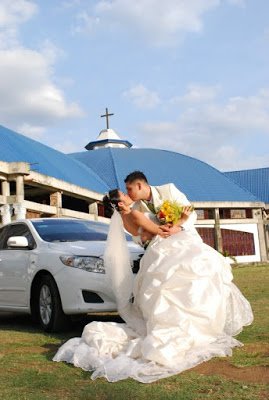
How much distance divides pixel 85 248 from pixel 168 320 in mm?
2399

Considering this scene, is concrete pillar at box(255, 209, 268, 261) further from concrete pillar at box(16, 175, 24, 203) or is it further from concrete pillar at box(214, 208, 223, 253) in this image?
concrete pillar at box(16, 175, 24, 203)

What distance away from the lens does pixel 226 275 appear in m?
6.37

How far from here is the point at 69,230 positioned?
28.5 ft

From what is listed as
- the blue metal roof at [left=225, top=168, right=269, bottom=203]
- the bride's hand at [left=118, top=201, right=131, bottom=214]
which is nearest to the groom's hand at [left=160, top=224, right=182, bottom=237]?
the bride's hand at [left=118, top=201, right=131, bottom=214]

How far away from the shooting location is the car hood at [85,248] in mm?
7527

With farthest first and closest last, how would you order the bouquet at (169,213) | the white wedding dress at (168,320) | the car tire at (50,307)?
the car tire at (50,307), the bouquet at (169,213), the white wedding dress at (168,320)

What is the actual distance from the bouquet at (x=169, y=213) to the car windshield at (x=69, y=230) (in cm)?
228

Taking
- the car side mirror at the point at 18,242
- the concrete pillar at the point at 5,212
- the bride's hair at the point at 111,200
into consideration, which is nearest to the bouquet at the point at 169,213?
the bride's hair at the point at 111,200

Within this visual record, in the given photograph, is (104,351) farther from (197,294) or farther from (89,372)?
(197,294)

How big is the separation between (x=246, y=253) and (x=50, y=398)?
44390 millimetres

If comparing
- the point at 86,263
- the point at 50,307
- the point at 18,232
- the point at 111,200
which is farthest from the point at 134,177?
the point at 18,232

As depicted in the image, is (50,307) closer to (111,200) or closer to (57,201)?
(111,200)

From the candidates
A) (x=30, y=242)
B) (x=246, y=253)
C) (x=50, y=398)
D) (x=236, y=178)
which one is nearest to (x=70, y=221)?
(x=30, y=242)

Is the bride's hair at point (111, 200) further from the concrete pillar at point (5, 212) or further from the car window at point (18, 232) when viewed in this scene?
the concrete pillar at point (5, 212)
